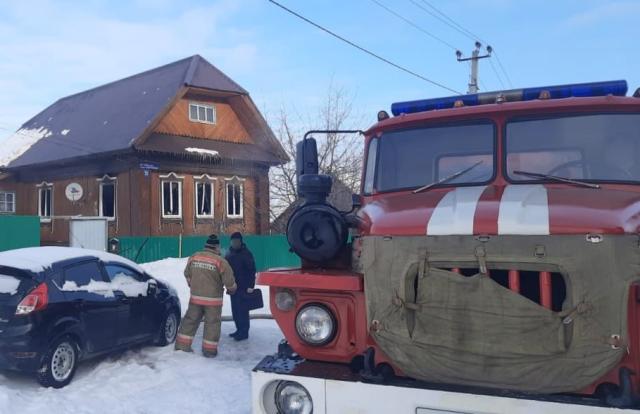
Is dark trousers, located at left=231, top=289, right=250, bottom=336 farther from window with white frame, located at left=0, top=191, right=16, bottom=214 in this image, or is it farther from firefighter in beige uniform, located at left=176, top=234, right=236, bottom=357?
window with white frame, located at left=0, top=191, right=16, bottom=214

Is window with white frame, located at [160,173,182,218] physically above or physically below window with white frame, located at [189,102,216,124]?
below

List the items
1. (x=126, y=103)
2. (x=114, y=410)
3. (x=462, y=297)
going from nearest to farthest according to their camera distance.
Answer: (x=462, y=297) < (x=114, y=410) < (x=126, y=103)

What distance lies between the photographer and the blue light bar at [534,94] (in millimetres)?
3727

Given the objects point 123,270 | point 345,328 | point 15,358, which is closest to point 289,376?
point 345,328

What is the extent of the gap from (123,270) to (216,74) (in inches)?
755

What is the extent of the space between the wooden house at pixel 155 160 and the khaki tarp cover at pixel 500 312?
19.8m

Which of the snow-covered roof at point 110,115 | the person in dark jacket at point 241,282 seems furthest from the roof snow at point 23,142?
the person in dark jacket at point 241,282

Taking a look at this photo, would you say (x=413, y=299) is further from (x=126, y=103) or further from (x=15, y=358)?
(x=126, y=103)

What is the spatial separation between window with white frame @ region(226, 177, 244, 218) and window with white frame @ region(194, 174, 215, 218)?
36.1 inches

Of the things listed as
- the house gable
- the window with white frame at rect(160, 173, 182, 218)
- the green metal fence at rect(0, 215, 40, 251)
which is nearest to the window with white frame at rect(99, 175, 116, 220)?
the window with white frame at rect(160, 173, 182, 218)

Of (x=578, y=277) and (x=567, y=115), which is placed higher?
(x=567, y=115)

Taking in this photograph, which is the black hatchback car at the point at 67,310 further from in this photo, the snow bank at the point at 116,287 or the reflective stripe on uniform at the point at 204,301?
the reflective stripe on uniform at the point at 204,301

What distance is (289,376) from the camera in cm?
294

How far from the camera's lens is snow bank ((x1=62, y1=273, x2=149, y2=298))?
6731 millimetres
